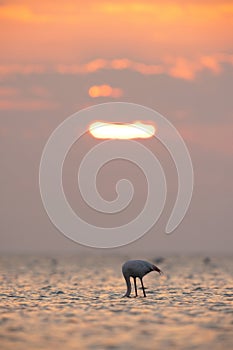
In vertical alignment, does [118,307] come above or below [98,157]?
below

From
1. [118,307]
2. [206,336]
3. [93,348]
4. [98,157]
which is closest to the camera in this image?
[93,348]

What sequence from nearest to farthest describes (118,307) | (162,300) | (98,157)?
(118,307) → (162,300) → (98,157)

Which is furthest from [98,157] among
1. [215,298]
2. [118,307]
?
[118,307]

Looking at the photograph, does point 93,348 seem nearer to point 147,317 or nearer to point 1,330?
point 1,330

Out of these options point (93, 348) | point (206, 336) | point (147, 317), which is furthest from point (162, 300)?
point (93, 348)

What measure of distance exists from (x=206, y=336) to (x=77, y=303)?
9.26m

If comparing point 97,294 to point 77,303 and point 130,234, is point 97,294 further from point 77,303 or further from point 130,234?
point 130,234

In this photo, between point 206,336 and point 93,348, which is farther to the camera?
point 206,336

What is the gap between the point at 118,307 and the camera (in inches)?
1169

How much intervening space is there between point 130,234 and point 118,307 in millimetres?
30453

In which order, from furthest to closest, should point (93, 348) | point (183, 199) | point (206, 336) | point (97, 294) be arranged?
point (183, 199) → point (97, 294) → point (206, 336) → point (93, 348)

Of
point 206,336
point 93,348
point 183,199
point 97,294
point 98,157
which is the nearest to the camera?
point 93,348

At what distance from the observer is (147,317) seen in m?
26.5

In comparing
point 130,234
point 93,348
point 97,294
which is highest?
point 130,234
